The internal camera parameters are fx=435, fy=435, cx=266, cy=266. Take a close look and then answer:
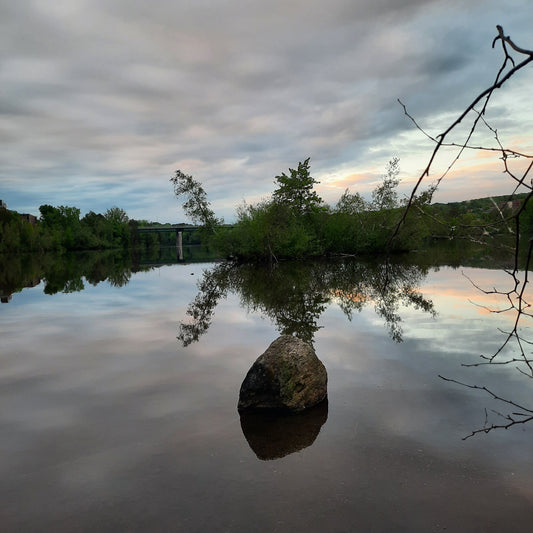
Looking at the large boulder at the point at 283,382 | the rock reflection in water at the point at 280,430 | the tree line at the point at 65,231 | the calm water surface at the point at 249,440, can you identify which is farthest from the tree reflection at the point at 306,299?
the tree line at the point at 65,231

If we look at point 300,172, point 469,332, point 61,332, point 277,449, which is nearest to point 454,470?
point 277,449

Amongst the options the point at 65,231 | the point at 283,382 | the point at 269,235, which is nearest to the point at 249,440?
the point at 283,382

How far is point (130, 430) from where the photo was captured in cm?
813

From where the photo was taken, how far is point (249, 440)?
7.65 m

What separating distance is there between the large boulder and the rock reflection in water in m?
0.17

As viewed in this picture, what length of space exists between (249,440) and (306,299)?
15.1 m

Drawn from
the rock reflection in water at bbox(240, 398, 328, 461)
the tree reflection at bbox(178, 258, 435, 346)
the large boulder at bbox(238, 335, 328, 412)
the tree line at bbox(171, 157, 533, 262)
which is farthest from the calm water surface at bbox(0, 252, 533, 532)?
the tree line at bbox(171, 157, 533, 262)

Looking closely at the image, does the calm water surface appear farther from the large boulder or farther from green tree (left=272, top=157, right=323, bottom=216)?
green tree (left=272, top=157, right=323, bottom=216)

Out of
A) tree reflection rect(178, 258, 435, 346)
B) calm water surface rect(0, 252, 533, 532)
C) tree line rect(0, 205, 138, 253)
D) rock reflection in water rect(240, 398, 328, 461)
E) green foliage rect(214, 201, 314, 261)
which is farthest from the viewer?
tree line rect(0, 205, 138, 253)

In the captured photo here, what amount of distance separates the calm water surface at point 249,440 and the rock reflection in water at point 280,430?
0.04m

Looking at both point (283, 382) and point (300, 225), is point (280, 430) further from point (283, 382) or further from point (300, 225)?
point (300, 225)

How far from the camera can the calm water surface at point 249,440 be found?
5.55 meters

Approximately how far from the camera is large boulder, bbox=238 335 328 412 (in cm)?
873

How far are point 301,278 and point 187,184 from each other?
4140cm
